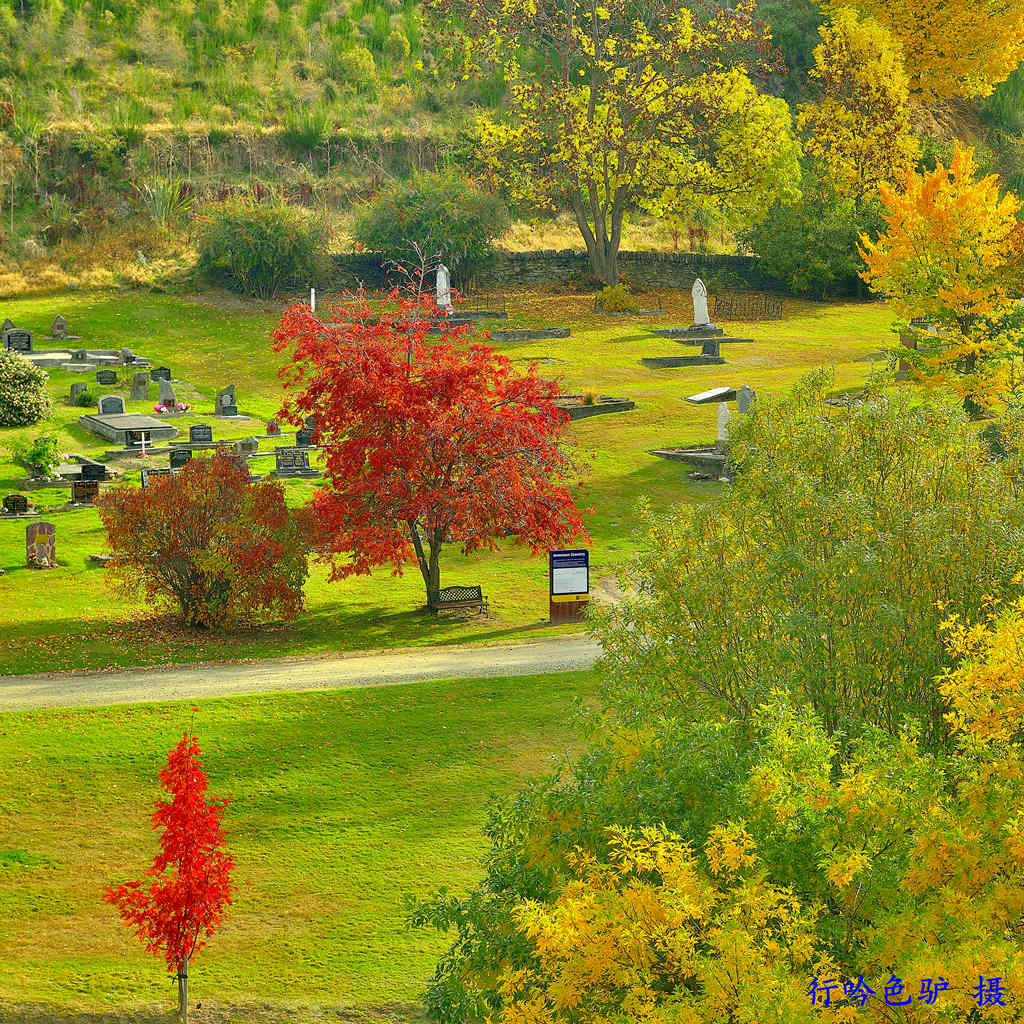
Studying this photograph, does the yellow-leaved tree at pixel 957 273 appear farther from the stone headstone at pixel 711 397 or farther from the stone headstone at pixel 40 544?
the stone headstone at pixel 40 544

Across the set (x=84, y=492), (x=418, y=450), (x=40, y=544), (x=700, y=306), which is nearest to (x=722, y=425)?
(x=418, y=450)

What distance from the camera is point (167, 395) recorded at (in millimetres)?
36906

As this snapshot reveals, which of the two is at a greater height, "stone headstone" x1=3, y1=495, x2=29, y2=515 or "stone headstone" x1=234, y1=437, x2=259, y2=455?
"stone headstone" x1=234, y1=437, x2=259, y2=455

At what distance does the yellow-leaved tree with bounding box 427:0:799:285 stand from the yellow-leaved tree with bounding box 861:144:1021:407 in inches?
902

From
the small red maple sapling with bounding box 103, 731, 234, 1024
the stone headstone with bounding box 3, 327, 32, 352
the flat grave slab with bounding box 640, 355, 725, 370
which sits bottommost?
the small red maple sapling with bounding box 103, 731, 234, 1024

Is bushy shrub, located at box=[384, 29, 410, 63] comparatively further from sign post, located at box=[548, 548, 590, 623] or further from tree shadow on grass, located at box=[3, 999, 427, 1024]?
tree shadow on grass, located at box=[3, 999, 427, 1024]

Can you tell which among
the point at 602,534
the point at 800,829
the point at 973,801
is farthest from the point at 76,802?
the point at 602,534

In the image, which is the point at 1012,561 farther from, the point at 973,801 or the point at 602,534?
the point at 602,534

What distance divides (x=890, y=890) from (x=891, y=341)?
41869mm

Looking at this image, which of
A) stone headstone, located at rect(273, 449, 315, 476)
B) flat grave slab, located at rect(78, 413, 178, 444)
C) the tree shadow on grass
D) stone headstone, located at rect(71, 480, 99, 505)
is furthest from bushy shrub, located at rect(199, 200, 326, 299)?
the tree shadow on grass

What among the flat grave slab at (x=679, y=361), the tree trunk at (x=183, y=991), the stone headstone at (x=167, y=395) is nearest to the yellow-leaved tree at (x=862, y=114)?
the flat grave slab at (x=679, y=361)

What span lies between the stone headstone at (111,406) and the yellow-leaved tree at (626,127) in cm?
2457

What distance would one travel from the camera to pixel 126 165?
187 feet

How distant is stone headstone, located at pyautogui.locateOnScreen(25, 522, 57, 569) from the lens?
956 inches
